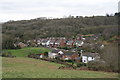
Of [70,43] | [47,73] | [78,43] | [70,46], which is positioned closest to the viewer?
[47,73]

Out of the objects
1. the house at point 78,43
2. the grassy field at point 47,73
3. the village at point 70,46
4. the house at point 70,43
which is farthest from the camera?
the house at point 70,43

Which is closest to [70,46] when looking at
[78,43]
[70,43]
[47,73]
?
[78,43]

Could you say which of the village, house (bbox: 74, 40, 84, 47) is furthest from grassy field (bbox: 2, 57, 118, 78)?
house (bbox: 74, 40, 84, 47)

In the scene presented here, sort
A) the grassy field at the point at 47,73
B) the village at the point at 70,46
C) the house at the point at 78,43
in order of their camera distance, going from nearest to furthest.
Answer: the grassy field at the point at 47,73 → the village at the point at 70,46 → the house at the point at 78,43

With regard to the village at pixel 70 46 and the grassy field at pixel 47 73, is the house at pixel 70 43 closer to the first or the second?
the village at pixel 70 46

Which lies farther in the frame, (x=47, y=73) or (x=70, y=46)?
(x=70, y=46)

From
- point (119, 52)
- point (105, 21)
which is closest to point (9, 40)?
point (119, 52)

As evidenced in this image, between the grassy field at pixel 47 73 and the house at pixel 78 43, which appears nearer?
the grassy field at pixel 47 73

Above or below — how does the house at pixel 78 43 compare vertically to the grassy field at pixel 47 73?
above

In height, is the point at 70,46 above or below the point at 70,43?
below

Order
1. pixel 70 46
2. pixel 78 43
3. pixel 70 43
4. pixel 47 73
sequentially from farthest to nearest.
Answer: pixel 70 43 → pixel 78 43 → pixel 70 46 → pixel 47 73

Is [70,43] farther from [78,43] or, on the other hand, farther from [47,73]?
[47,73]

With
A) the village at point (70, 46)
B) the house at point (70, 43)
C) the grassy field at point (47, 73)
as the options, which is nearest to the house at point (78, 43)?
the village at point (70, 46)

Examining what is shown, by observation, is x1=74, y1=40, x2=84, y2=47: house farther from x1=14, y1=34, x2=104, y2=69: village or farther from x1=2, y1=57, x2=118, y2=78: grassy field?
x1=2, y1=57, x2=118, y2=78: grassy field
